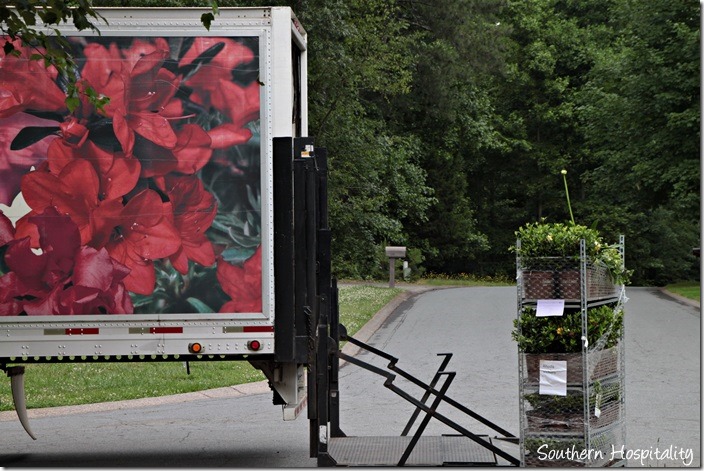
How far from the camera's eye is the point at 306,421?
12.0 metres

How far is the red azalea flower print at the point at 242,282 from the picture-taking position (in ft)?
27.9

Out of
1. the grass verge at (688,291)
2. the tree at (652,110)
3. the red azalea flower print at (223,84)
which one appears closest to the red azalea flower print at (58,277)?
the red azalea flower print at (223,84)

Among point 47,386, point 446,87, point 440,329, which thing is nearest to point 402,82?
point 446,87

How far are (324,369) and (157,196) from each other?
2022 mm

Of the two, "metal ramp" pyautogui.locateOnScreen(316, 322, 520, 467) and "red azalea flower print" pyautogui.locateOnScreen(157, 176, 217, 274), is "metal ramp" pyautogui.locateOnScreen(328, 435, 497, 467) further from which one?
"red azalea flower print" pyautogui.locateOnScreen(157, 176, 217, 274)

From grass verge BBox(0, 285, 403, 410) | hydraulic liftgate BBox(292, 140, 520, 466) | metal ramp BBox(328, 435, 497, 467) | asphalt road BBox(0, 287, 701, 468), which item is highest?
hydraulic liftgate BBox(292, 140, 520, 466)

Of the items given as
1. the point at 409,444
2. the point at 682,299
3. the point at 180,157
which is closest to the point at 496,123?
the point at 682,299

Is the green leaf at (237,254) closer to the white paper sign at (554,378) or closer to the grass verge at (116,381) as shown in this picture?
the white paper sign at (554,378)

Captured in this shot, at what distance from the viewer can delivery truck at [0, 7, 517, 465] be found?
8445 millimetres

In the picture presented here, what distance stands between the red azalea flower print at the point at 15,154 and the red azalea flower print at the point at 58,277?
33cm

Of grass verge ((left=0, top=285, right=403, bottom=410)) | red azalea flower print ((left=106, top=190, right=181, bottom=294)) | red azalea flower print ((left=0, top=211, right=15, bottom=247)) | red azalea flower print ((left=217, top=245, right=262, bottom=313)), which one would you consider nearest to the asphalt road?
grass verge ((left=0, top=285, right=403, bottom=410))

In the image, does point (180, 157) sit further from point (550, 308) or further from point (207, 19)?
point (550, 308)

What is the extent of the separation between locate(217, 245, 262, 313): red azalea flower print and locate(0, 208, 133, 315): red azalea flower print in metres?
0.81

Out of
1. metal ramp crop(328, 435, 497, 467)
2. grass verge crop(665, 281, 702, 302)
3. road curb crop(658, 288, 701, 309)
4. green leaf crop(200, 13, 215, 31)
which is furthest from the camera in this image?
grass verge crop(665, 281, 702, 302)
